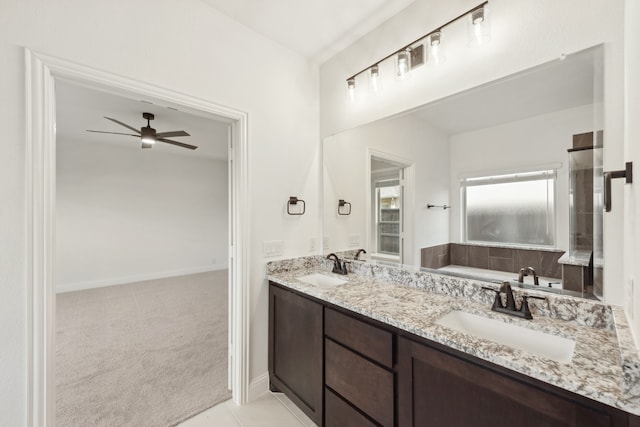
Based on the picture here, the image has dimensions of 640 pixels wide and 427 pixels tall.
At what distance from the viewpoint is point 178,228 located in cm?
573

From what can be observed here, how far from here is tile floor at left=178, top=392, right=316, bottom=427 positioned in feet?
5.71

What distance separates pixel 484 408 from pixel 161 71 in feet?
7.54

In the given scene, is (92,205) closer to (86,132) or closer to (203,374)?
(86,132)

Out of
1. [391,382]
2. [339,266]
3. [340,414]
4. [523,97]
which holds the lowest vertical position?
[340,414]

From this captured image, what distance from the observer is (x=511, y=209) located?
4.64ft

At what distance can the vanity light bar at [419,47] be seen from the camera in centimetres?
138

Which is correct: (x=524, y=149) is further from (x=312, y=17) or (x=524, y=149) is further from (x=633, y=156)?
(x=312, y=17)

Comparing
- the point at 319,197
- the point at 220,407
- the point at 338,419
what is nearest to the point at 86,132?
the point at 319,197

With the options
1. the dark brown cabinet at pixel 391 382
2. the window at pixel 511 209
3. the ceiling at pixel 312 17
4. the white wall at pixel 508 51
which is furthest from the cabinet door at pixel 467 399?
the ceiling at pixel 312 17

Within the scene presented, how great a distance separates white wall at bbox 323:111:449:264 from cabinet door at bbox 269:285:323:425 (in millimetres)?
697

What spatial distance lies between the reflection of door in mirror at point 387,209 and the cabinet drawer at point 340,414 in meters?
0.96

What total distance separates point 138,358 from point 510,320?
3005mm

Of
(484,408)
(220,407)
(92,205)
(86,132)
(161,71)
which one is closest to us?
(484,408)

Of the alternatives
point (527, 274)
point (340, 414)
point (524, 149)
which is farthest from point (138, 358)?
point (524, 149)
